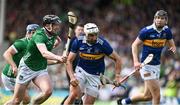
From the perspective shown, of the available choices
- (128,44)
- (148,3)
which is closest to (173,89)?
(128,44)

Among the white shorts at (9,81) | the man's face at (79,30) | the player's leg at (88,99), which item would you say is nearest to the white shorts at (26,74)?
the player's leg at (88,99)

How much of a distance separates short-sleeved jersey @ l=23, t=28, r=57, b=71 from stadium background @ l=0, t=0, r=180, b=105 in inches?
389

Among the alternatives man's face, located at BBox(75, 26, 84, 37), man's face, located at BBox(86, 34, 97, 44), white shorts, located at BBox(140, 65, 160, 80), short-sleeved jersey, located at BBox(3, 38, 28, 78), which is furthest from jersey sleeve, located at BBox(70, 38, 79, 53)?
white shorts, located at BBox(140, 65, 160, 80)

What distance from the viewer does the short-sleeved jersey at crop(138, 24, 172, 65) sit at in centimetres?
1881

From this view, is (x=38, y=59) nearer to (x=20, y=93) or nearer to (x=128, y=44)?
(x=20, y=93)

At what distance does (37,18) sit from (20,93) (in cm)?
1912

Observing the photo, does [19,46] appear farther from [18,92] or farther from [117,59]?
[117,59]

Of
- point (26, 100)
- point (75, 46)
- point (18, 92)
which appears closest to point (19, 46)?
point (26, 100)

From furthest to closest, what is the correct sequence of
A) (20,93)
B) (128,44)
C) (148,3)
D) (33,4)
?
(33,4)
(148,3)
(128,44)
(20,93)

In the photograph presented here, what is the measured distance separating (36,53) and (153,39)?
2.93 meters

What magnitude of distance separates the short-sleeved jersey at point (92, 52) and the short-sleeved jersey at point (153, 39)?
1353 mm

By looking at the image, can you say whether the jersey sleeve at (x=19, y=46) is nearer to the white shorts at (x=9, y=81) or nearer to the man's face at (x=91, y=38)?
the white shorts at (x=9, y=81)

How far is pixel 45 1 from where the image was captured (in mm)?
38031

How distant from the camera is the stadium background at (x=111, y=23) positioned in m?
28.8
